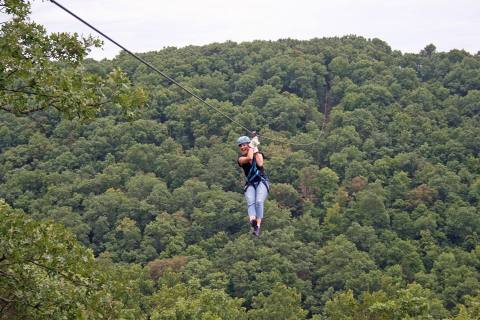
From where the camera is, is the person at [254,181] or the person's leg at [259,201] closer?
the person at [254,181]

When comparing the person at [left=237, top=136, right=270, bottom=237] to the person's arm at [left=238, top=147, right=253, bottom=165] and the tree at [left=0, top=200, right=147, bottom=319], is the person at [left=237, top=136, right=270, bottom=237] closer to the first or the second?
the person's arm at [left=238, top=147, right=253, bottom=165]

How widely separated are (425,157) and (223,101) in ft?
85.4

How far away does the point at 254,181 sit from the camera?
12.3 metres

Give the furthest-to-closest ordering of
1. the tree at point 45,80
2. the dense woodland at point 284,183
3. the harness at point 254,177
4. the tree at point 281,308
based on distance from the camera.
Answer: the dense woodland at point 284,183 < the tree at point 281,308 < the harness at point 254,177 < the tree at point 45,80

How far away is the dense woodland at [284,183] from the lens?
1893 inches

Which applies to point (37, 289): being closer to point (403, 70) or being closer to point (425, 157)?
point (425, 157)

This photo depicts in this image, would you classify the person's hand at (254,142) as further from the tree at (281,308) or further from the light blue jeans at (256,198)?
the tree at (281,308)

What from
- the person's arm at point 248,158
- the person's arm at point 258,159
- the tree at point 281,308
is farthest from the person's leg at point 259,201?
the tree at point 281,308

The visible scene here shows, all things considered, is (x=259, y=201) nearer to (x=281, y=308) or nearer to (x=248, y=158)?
(x=248, y=158)

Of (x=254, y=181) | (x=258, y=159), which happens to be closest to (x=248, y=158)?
(x=258, y=159)

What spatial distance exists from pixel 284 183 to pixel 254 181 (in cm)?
5895

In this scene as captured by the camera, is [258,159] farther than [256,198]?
No

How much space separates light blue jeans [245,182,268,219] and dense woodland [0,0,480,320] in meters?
17.0

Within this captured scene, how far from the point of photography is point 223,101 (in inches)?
3521
